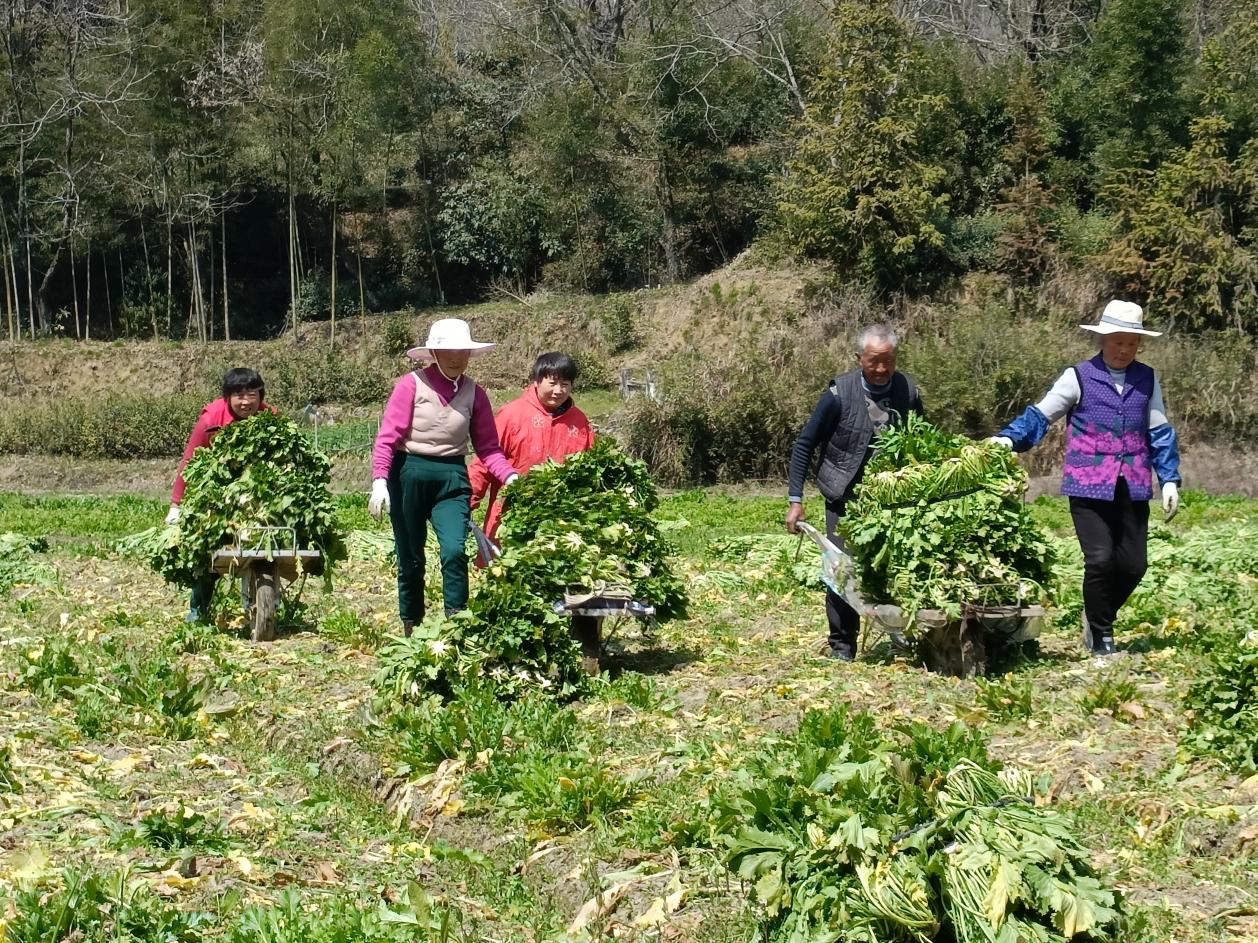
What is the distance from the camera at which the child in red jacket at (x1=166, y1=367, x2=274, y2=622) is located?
10852 millimetres

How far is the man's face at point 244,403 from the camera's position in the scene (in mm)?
10844

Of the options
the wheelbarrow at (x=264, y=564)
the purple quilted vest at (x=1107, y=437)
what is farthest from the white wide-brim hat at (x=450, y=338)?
the purple quilted vest at (x=1107, y=437)

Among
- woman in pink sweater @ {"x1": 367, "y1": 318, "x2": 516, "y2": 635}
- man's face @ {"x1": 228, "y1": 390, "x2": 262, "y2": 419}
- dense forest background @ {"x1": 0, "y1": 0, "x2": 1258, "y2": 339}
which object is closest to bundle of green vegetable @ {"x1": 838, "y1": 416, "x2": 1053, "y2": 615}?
woman in pink sweater @ {"x1": 367, "y1": 318, "x2": 516, "y2": 635}

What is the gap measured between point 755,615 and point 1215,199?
84.8 ft

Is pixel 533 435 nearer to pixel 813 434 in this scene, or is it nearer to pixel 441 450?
pixel 441 450

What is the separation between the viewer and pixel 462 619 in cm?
811

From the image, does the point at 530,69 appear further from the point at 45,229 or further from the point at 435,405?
the point at 435,405

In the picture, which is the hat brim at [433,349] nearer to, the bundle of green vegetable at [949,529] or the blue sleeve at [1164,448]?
the bundle of green vegetable at [949,529]

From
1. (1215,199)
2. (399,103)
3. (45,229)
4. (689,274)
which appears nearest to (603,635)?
(1215,199)

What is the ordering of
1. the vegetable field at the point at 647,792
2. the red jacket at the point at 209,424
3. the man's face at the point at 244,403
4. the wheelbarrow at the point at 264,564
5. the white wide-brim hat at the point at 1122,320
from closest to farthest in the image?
1. the vegetable field at the point at 647,792
2. the white wide-brim hat at the point at 1122,320
3. the wheelbarrow at the point at 264,564
4. the man's face at the point at 244,403
5. the red jacket at the point at 209,424

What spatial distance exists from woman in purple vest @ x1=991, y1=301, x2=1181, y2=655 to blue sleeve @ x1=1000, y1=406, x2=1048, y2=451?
0.02m

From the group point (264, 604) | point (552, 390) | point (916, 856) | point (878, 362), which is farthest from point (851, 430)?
point (916, 856)

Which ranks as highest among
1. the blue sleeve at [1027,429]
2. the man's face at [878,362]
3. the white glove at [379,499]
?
the man's face at [878,362]

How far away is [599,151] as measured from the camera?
4719 cm
